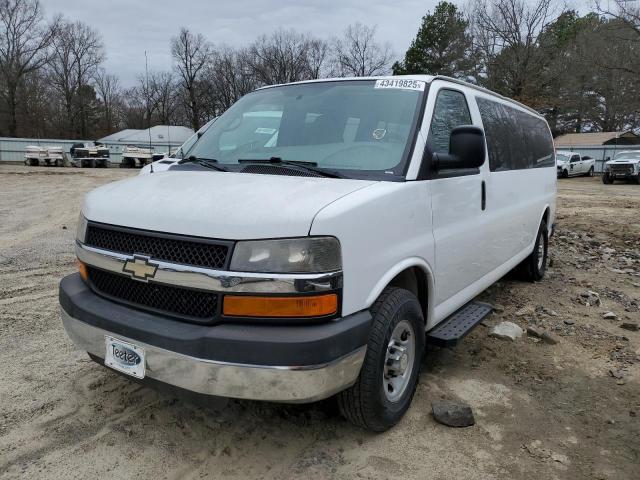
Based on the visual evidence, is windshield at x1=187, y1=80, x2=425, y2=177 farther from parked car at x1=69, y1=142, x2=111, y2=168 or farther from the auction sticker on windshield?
parked car at x1=69, y1=142, x2=111, y2=168

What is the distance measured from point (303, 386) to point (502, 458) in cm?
128

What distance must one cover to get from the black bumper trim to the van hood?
43cm

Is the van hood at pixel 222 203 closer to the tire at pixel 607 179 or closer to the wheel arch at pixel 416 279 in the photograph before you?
the wheel arch at pixel 416 279

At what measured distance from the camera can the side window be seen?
323cm

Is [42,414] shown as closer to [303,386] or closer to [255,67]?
[303,386]

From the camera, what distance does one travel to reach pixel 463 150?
2982mm

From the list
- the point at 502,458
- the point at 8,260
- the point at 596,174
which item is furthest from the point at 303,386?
the point at 596,174

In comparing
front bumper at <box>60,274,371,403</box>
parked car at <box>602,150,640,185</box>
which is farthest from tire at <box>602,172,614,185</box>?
front bumper at <box>60,274,371,403</box>

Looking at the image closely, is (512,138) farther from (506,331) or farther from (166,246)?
(166,246)

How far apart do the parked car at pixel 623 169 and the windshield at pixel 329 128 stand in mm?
26690

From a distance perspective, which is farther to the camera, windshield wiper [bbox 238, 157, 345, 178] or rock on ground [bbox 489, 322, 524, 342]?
rock on ground [bbox 489, 322, 524, 342]

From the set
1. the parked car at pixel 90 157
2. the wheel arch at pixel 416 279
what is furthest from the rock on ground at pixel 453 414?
the parked car at pixel 90 157

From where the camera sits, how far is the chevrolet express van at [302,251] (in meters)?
2.24

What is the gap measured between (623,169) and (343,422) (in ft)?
90.6
